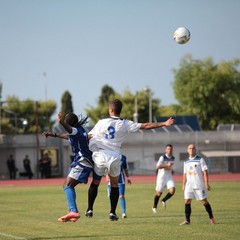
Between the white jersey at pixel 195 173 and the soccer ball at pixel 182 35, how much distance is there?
304cm

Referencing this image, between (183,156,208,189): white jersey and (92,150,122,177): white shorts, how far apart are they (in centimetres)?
449

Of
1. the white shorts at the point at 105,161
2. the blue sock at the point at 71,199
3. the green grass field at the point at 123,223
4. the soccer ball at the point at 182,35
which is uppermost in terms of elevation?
the soccer ball at the point at 182,35

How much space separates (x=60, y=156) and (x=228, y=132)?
15.1 m

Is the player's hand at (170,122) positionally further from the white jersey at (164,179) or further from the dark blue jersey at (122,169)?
the white jersey at (164,179)

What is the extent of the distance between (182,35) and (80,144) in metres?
5.23

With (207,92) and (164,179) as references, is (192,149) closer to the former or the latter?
(164,179)

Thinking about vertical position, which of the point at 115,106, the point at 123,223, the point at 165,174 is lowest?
the point at 123,223

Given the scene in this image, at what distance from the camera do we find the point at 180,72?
111m

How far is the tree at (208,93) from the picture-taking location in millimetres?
106625

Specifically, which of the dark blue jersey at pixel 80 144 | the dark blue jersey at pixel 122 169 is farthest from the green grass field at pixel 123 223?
the dark blue jersey at pixel 80 144

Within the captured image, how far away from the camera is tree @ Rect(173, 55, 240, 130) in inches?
4198

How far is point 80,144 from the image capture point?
15141mm

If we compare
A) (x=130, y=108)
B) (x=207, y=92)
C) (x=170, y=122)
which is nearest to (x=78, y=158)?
(x=170, y=122)

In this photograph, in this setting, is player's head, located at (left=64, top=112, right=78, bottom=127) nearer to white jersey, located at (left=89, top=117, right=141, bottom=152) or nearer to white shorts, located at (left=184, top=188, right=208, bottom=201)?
white jersey, located at (left=89, top=117, right=141, bottom=152)
